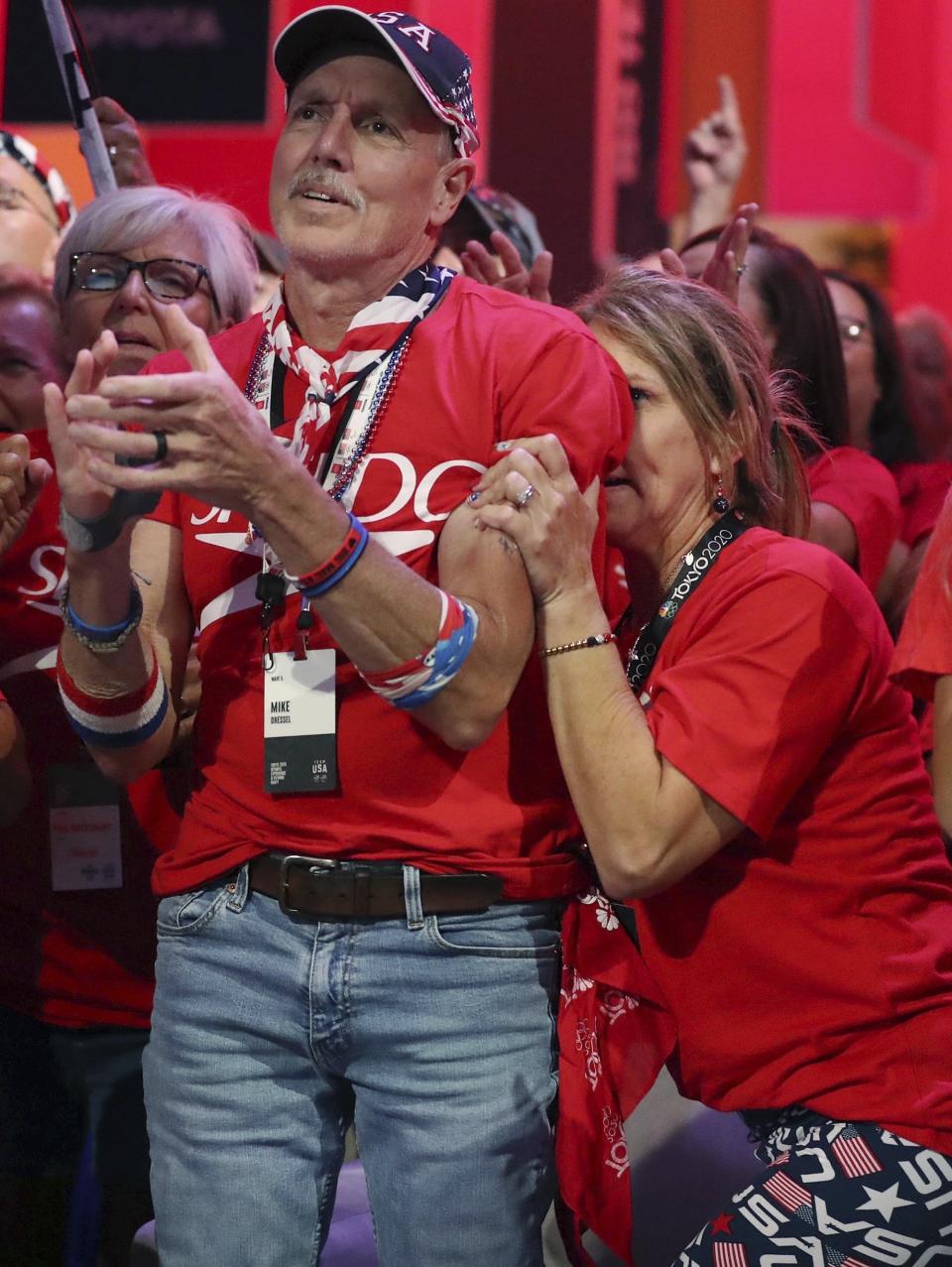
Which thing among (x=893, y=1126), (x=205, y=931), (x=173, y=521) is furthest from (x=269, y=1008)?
(x=893, y=1126)

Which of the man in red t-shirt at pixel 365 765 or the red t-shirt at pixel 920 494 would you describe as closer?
the man in red t-shirt at pixel 365 765

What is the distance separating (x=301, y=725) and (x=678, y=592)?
533 mm

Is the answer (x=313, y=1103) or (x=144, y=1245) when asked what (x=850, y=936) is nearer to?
(x=313, y=1103)

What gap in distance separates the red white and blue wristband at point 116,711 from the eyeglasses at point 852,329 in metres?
2.03

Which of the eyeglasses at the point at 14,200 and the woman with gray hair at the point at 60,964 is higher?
Result: the eyeglasses at the point at 14,200

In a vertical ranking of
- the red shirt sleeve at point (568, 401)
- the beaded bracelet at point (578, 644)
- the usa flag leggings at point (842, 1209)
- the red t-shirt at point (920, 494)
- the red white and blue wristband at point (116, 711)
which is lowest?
the usa flag leggings at point (842, 1209)

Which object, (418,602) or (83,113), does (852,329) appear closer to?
(83,113)

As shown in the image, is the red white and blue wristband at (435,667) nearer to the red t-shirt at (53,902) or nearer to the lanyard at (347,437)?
the lanyard at (347,437)

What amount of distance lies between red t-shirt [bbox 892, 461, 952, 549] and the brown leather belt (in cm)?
163

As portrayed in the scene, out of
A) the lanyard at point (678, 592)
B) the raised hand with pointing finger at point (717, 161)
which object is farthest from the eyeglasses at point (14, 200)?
the lanyard at point (678, 592)

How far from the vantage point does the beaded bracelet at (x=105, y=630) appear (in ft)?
5.20

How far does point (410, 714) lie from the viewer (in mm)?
1563

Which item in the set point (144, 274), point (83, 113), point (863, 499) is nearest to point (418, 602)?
point (144, 274)

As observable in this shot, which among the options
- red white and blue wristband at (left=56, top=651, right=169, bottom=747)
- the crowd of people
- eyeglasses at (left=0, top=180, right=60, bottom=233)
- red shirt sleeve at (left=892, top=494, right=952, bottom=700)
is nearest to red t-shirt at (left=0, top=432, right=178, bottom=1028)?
the crowd of people
